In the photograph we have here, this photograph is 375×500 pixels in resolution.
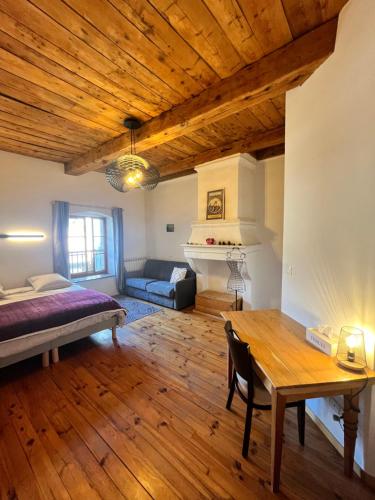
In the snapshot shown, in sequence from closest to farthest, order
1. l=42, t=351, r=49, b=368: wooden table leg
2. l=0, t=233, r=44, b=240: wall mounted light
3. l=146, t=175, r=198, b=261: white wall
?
l=42, t=351, r=49, b=368: wooden table leg → l=0, t=233, r=44, b=240: wall mounted light → l=146, t=175, r=198, b=261: white wall

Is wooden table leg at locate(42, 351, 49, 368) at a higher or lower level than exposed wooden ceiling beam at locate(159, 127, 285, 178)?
lower

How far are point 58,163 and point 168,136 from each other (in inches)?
108

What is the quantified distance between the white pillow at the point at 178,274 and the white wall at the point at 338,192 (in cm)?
261

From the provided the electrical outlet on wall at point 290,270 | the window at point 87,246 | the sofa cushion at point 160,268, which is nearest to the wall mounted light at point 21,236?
the window at point 87,246

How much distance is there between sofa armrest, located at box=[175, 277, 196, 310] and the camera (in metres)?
4.10

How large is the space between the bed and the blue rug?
0.81 metres

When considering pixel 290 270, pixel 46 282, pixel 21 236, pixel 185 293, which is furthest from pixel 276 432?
pixel 21 236

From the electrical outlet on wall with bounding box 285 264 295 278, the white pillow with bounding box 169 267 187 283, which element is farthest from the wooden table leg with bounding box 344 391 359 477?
the white pillow with bounding box 169 267 187 283

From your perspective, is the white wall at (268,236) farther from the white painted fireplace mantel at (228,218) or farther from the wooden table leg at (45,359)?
the wooden table leg at (45,359)

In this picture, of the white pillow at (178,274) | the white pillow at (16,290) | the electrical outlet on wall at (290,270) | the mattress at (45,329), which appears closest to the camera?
the electrical outlet on wall at (290,270)

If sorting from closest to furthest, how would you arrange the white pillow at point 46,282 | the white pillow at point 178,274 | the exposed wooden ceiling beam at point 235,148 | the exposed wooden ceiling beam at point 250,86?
the exposed wooden ceiling beam at point 250,86 → the exposed wooden ceiling beam at point 235,148 → the white pillow at point 46,282 → the white pillow at point 178,274

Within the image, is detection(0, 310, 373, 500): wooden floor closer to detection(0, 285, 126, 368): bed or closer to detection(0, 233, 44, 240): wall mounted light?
detection(0, 285, 126, 368): bed

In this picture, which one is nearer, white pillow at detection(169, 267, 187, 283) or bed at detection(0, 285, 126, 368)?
bed at detection(0, 285, 126, 368)

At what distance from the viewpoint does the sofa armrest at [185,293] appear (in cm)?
410
